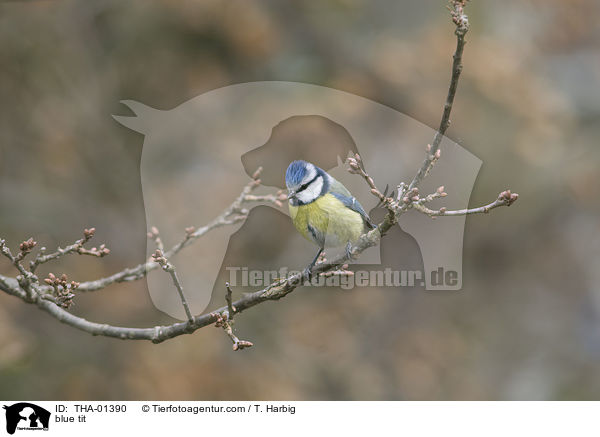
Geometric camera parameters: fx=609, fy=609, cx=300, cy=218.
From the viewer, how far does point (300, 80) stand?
489cm

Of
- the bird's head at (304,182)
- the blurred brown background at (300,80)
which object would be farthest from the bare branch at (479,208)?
the blurred brown background at (300,80)

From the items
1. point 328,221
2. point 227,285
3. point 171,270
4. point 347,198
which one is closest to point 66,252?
point 171,270

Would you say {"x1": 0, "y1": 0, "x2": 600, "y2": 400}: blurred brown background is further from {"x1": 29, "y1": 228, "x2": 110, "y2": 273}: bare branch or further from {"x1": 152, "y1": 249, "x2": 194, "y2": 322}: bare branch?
{"x1": 152, "y1": 249, "x2": 194, "y2": 322}: bare branch

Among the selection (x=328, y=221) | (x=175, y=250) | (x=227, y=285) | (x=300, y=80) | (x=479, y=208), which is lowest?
(x=227, y=285)

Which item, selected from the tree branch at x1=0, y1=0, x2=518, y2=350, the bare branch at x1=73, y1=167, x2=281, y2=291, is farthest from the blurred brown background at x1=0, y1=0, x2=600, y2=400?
the tree branch at x1=0, y1=0, x2=518, y2=350

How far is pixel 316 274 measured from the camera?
1.86 m

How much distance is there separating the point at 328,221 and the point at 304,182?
211mm

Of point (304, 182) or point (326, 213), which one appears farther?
point (326, 213)

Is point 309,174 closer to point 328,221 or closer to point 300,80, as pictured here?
point 328,221

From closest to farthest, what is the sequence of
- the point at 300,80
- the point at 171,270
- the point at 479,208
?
the point at 479,208, the point at 171,270, the point at 300,80

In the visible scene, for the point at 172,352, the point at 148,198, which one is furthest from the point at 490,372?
the point at 148,198

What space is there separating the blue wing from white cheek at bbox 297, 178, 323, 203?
0.06 m

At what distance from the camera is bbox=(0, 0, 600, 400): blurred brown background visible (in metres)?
4.43

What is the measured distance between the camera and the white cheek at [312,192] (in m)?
2.31
